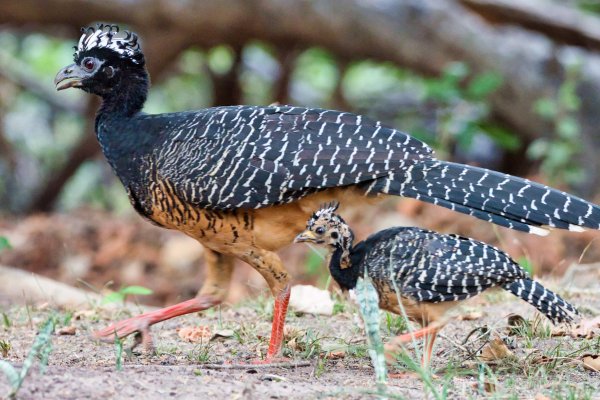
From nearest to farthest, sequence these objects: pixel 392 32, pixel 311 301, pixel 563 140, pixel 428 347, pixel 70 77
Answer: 1. pixel 428 347
2. pixel 70 77
3. pixel 311 301
4. pixel 563 140
5. pixel 392 32

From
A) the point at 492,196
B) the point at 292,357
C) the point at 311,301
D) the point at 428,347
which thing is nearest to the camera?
the point at 428,347

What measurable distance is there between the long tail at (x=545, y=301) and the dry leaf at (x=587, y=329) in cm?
65

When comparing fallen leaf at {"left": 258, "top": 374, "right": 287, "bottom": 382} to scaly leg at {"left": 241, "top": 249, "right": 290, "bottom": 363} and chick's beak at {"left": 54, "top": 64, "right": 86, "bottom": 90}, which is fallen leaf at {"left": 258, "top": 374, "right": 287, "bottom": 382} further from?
chick's beak at {"left": 54, "top": 64, "right": 86, "bottom": 90}

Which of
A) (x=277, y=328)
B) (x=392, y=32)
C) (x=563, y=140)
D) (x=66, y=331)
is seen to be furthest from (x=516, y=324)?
(x=392, y=32)

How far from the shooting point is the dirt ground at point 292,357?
3436mm

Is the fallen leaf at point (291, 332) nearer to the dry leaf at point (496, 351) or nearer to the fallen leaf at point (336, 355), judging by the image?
the fallen leaf at point (336, 355)

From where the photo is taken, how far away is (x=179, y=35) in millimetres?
9930

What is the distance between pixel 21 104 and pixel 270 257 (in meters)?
10.0

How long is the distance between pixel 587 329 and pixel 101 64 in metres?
3.04

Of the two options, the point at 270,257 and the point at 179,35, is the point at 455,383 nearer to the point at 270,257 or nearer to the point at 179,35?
the point at 270,257

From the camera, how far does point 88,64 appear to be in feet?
16.5

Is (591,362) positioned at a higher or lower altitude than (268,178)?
lower

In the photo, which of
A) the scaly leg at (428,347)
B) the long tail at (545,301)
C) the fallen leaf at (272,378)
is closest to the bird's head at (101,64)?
the fallen leaf at (272,378)

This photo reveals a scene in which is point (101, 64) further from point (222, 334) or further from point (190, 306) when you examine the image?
point (222, 334)
